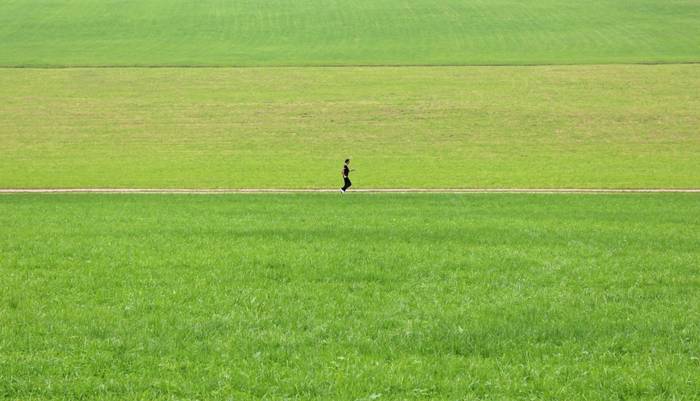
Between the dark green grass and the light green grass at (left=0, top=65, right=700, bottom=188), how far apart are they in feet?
51.8

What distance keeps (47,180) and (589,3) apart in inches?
2605

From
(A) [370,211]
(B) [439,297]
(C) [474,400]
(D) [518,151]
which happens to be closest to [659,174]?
(D) [518,151]

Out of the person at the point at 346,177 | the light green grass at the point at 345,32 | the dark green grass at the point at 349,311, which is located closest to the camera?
the dark green grass at the point at 349,311

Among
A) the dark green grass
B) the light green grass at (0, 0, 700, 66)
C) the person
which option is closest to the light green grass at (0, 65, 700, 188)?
the person

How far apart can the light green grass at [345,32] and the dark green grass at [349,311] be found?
47051 mm

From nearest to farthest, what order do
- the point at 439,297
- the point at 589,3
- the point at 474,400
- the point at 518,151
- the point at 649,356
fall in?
1. the point at 474,400
2. the point at 649,356
3. the point at 439,297
4. the point at 518,151
5. the point at 589,3

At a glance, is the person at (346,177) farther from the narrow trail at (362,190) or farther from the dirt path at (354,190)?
the dirt path at (354,190)

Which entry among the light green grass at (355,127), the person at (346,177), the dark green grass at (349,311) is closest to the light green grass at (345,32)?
the light green grass at (355,127)

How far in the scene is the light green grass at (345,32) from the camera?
6469 centimetres

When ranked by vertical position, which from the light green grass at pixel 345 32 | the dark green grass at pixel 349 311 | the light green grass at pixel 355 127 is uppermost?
the light green grass at pixel 345 32

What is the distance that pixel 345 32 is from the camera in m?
73.9

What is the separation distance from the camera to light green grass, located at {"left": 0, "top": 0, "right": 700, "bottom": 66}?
64688mm

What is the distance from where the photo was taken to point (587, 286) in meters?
12.3

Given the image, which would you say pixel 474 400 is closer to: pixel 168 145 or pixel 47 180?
pixel 47 180
